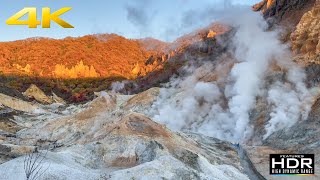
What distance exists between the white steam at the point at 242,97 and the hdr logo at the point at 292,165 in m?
12.4

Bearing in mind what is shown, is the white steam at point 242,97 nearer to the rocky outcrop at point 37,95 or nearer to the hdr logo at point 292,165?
the hdr logo at point 292,165

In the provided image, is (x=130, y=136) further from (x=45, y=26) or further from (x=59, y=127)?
(x=59, y=127)

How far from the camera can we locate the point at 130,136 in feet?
133

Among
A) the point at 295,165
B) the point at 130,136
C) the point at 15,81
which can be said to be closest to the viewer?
the point at 295,165

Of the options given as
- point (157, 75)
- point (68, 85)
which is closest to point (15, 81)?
point (68, 85)

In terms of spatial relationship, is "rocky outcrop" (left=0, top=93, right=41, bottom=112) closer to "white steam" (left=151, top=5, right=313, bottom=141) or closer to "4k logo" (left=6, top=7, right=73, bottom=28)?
"white steam" (left=151, top=5, right=313, bottom=141)

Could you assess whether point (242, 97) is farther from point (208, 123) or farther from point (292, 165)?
point (292, 165)

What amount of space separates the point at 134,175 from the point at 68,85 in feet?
524

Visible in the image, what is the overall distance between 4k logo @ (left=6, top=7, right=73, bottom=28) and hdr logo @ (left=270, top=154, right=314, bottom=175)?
1961cm

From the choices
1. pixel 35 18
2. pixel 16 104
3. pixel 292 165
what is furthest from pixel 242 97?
pixel 16 104

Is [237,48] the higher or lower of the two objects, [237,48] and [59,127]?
the higher

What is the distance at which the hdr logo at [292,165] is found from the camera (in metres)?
36.1

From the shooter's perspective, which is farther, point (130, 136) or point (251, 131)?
point (251, 131)

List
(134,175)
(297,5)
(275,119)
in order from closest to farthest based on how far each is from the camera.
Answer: (134,175) → (275,119) → (297,5)
